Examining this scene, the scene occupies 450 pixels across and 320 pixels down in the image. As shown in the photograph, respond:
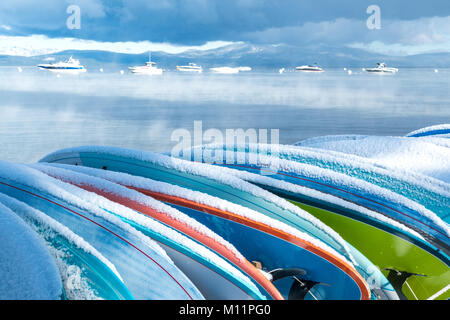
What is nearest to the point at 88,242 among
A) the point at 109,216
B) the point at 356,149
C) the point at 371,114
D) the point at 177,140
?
the point at 109,216

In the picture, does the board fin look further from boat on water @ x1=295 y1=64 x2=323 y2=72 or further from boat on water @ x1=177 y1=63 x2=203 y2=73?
boat on water @ x1=295 y1=64 x2=323 y2=72

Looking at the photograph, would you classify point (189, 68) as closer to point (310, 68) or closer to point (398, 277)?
point (310, 68)

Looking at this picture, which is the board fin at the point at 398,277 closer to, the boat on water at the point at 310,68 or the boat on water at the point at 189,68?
the boat on water at the point at 189,68

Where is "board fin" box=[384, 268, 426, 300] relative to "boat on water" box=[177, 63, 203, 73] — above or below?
below

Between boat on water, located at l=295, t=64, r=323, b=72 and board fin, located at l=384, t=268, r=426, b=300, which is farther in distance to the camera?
boat on water, located at l=295, t=64, r=323, b=72

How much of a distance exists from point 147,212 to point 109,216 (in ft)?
0.56

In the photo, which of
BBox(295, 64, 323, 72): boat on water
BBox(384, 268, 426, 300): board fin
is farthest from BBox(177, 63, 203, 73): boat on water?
BBox(384, 268, 426, 300): board fin

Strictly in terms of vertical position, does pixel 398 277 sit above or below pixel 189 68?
below

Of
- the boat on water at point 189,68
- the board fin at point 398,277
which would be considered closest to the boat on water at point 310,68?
the boat on water at point 189,68

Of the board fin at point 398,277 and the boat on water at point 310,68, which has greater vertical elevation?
the boat on water at point 310,68

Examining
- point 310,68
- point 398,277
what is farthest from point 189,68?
point 398,277

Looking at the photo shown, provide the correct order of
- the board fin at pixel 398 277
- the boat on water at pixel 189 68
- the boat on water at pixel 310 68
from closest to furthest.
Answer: the board fin at pixel 398 277 → the boat on water at pixel 189 68 → the boat on water at pixel 310 68
